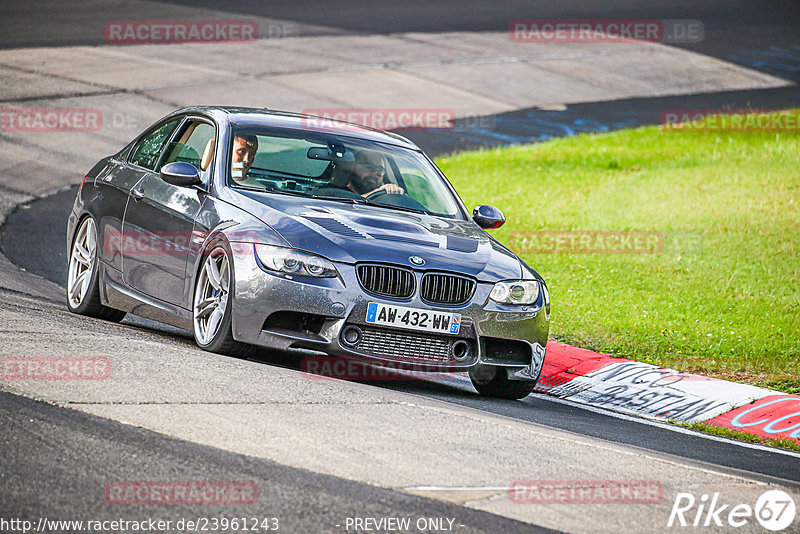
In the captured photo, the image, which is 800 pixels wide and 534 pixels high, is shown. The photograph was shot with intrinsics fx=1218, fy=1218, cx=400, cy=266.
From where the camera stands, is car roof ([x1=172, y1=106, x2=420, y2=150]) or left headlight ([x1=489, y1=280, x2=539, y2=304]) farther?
car roof ([x1=172, y1=106, x2=420, y2=150])

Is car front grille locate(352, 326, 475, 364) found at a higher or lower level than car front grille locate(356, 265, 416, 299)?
lower

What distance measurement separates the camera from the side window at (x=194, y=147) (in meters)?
8.75

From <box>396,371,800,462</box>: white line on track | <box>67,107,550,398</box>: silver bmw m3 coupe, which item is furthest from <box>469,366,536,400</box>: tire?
<box>396,371,800,462</box>: white line on track

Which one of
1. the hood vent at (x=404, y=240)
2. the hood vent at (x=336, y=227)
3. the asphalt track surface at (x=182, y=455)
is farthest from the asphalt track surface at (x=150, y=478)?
the hood vent at (x=404, y=240)

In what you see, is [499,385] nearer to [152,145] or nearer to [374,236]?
[374,236]

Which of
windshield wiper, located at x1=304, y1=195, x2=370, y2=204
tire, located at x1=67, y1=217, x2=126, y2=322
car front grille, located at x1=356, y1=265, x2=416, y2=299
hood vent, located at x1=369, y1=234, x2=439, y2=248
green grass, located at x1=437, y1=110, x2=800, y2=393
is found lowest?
green grass, located at x1=437, y1=110, x2=800, y2=393

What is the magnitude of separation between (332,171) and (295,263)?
1.50m

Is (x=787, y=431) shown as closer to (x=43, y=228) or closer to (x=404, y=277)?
(x=404, y=277)

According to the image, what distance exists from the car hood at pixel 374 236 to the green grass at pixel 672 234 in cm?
278

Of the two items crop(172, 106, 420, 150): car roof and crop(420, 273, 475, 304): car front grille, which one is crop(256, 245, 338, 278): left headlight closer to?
crop(420, 273, 475, 304): car front grille

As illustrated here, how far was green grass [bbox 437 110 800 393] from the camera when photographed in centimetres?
1089

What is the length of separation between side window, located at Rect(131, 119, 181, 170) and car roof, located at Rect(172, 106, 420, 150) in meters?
0.17

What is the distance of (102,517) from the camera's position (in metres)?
4.40

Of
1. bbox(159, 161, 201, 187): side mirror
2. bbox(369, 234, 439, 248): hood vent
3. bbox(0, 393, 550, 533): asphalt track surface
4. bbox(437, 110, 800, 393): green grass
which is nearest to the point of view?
bbox(0, 393, 550, 533): asphalt track surface
